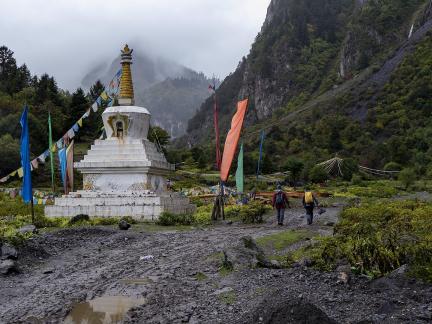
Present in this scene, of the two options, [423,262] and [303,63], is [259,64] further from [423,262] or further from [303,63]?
[423,262]

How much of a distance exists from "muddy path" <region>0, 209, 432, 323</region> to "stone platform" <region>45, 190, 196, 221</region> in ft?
23.2

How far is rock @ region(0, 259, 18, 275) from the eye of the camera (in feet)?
36.0

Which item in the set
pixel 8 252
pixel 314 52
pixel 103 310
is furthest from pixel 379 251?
pixel 314 52

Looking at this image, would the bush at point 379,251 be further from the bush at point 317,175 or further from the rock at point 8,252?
the bush at point 317,175

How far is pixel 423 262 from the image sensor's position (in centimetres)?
775

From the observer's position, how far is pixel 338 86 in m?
131

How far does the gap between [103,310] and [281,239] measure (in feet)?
21.3

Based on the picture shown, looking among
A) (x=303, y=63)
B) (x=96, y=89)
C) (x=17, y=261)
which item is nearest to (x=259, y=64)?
(x=303, y=63)

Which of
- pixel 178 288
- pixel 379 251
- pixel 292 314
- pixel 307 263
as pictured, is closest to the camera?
pixel 292 314

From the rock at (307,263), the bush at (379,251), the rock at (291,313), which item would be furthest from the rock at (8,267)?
the rock at (291,313)

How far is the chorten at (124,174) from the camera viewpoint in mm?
21500

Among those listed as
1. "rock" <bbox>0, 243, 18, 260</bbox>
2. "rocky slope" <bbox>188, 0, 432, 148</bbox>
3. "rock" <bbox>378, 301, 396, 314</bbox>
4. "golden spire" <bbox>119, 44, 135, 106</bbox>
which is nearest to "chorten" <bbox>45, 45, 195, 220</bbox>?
"golden spire" <bbox>119, 44, 135, 106</bbox>

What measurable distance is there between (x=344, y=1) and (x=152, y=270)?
20117 cm

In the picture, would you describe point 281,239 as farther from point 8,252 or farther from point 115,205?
point 115,205
